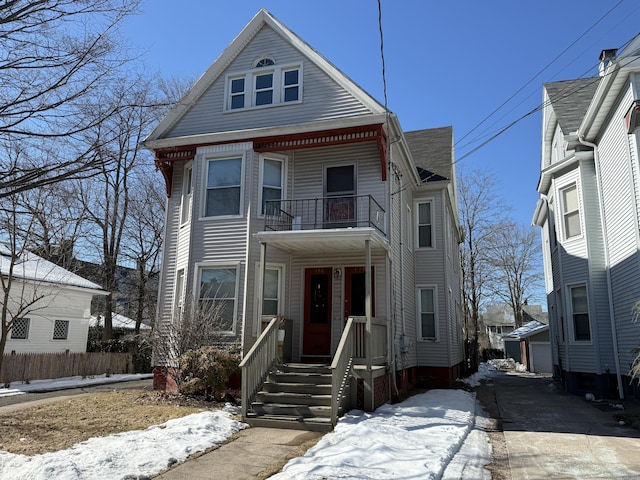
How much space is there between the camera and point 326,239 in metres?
Answer: 11.0

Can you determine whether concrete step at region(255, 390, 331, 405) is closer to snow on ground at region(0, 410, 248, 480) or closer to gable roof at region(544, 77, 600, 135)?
A: snow on ground at region(0, 410, 248, 480)

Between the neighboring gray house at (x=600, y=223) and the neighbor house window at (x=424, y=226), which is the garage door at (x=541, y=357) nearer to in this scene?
the neighboring gray house at (x=600, y=223)

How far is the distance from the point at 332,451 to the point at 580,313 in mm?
10876

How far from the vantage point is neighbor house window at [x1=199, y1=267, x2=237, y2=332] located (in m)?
12.1

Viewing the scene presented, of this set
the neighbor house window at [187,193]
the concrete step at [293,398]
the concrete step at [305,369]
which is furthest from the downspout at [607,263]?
the neighbor house window at [187,193]

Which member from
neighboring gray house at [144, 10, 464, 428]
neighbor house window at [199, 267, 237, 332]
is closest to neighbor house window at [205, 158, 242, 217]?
neighboring gray house at [144, 10, 464, 428]

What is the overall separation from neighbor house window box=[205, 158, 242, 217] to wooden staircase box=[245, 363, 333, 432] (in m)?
4.78

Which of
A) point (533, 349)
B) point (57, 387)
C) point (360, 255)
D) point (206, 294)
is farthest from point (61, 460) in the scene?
point (533, 349)

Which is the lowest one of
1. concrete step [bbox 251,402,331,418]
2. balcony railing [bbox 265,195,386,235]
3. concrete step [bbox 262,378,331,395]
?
concrete step [bbox 251,402,331,418]

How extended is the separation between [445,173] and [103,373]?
1595cm

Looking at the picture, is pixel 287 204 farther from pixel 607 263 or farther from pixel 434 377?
pixel 607 263

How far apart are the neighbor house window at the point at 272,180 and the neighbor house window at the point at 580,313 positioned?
9.49 metres

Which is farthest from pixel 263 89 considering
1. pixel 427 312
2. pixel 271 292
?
pixel 427 312

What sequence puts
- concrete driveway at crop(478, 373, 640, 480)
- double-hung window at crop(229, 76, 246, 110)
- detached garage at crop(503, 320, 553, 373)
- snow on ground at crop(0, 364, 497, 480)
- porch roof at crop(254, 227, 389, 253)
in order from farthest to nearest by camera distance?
detached garage at crop(503, 320, 553, 373) < double-hung window at crop(229, 76, 246, 110) < porch roof at crop(254, 227, 389, 253) < concrete driveway at crop(478, 373, 640, 480) < snow on ground at crop(0, 364, 497, 480)
